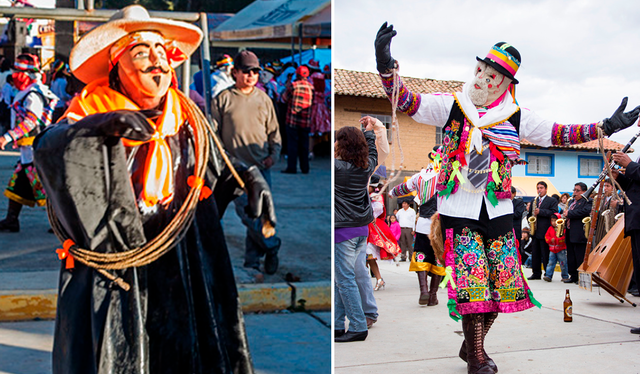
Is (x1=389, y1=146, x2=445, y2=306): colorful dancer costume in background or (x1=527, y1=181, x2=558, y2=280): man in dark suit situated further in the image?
(x1=527, y1=181, x2=558, y2=280): man in dark suit

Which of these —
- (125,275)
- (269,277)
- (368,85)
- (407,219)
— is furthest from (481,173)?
(368,85)

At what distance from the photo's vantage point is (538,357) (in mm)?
4539

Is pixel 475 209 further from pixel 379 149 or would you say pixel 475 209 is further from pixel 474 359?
pixel 379 149

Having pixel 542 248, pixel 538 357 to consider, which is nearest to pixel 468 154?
pixel 538 357

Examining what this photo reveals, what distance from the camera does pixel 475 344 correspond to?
13.0 ft

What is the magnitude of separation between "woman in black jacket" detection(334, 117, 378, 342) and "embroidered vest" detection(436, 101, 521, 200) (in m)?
1.34

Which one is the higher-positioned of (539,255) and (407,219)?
(407,219)

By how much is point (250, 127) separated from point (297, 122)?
5682mm

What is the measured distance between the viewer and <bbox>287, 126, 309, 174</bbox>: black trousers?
1189cm

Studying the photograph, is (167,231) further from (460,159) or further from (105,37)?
(460,159)

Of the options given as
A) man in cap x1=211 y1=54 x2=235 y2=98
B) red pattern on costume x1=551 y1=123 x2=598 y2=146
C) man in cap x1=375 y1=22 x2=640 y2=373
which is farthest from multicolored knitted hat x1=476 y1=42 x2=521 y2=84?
man in cap x1=211 y1=54 x2=235 y2=98

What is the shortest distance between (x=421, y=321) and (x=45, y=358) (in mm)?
3177

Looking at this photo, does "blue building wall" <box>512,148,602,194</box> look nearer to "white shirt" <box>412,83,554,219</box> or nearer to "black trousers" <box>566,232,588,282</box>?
"black trousers" <box>566,232,588,282</box>

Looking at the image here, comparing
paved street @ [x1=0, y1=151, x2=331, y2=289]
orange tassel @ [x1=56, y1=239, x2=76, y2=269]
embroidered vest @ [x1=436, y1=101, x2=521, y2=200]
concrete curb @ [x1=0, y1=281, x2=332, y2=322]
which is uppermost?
embroidered vest @ [x1=436, y1=101, x2=521, y2=200]
